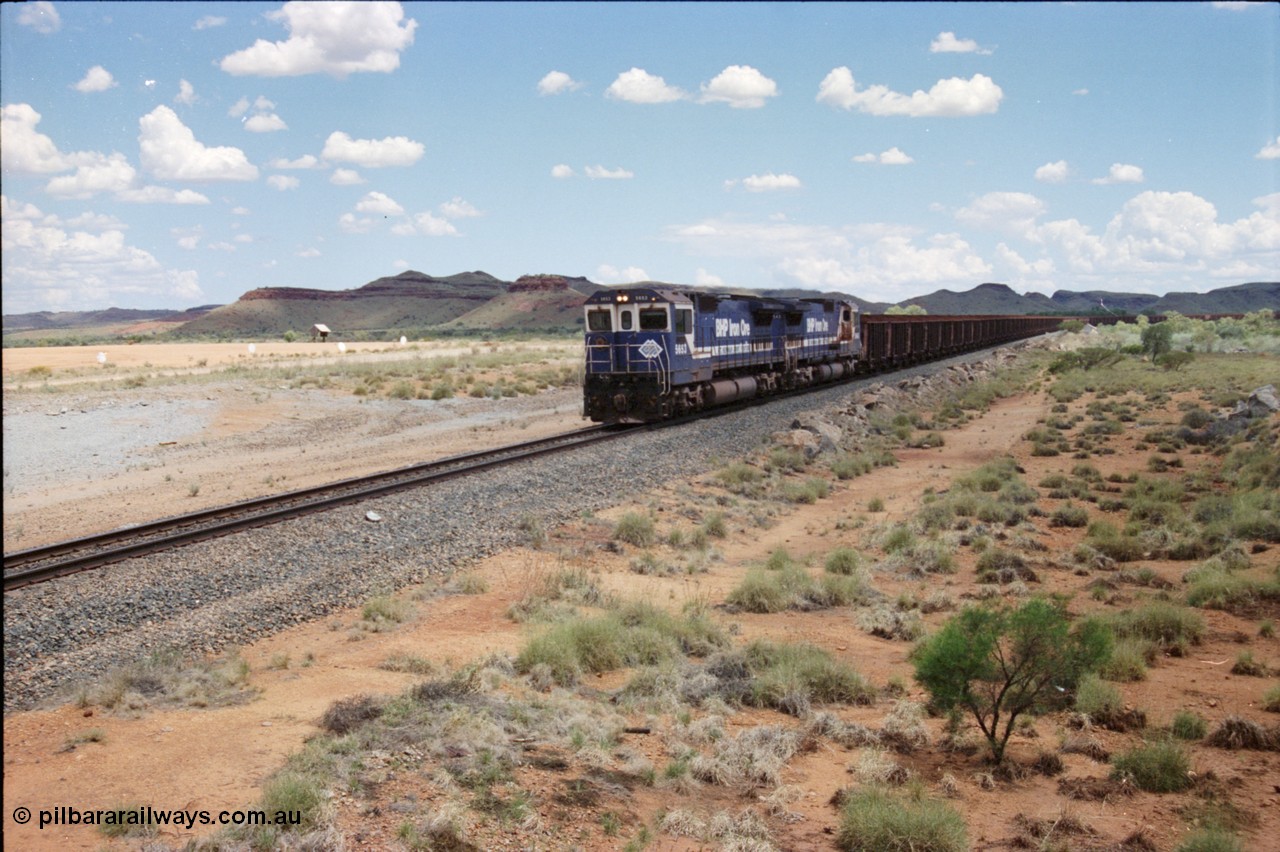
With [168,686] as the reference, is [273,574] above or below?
above

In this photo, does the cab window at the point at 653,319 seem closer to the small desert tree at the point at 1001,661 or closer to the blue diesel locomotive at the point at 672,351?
the blue diesel locomotive at the point at 672,351

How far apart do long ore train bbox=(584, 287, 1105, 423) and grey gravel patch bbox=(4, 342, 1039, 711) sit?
23.3ft

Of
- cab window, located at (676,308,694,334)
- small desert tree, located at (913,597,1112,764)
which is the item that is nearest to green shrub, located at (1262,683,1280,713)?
small desert tree, located at (913,597,1112,764)

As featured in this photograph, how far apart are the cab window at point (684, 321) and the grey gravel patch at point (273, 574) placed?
26.5ft

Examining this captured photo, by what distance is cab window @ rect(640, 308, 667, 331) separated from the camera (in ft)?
91.3

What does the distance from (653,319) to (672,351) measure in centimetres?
107

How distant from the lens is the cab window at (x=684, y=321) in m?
28.4

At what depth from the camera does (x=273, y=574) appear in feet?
42.1

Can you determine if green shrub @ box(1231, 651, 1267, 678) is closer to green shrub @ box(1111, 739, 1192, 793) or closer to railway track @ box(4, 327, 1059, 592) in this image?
green shrub @ box(1111, 739, 1192, 793)

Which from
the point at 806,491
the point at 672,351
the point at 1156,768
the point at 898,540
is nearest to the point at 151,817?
the point at 1156,768

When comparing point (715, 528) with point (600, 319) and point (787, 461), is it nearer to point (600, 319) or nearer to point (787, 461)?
point (787, 461)

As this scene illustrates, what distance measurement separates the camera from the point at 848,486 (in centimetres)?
2462

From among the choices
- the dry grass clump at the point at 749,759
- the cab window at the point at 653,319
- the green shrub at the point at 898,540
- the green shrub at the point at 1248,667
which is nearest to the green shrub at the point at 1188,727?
the green shrub at the point at 1248,667

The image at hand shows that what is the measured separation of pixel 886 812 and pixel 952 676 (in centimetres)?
261
